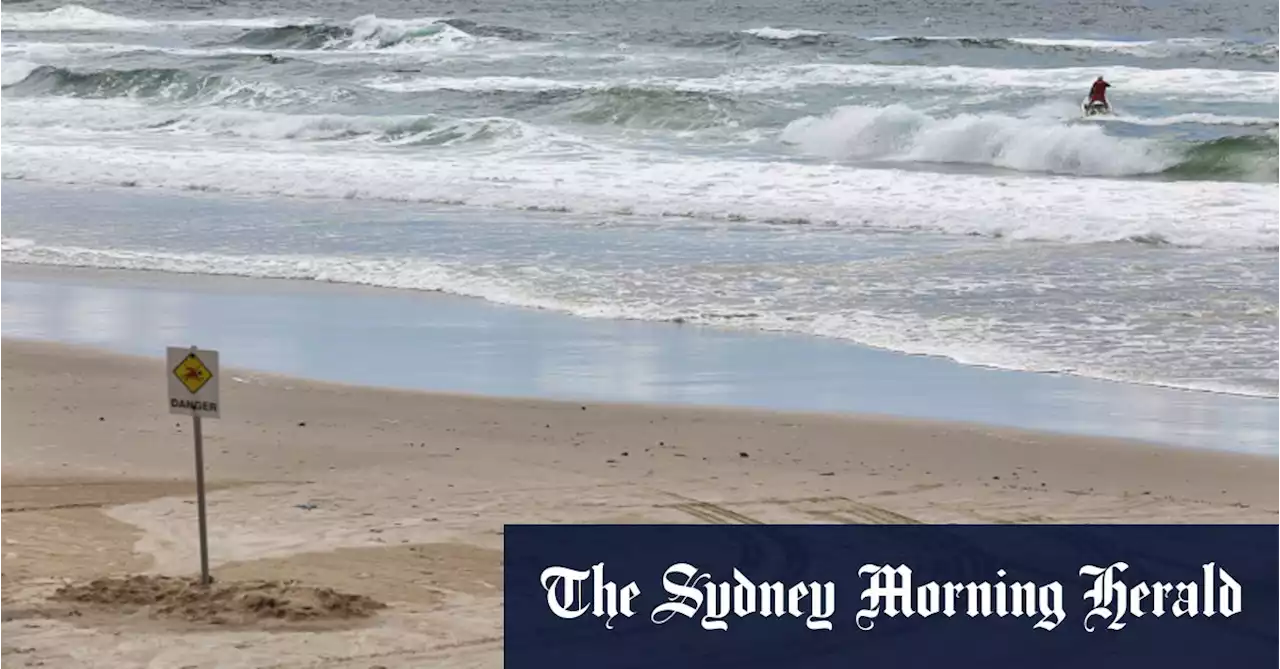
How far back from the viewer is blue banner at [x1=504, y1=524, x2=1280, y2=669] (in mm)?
6309

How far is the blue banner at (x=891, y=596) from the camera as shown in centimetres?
631

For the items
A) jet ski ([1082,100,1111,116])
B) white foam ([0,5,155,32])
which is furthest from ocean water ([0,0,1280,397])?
white foam ([0,5,155,32])

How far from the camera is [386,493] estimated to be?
8.52 metres

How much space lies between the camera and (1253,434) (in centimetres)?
982

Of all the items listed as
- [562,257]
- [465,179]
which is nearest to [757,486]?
[562,257]

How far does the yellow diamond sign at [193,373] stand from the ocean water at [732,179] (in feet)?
19.8

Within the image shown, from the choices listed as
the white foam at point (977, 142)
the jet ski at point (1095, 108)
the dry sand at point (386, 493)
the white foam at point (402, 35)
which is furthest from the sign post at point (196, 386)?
the white foam at point (402, 35)

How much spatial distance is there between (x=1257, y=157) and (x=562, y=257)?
1173 centimetres

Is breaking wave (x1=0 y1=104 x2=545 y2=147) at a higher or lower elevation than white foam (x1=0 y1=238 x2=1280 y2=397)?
higher

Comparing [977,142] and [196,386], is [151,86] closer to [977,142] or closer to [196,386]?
[977,142]

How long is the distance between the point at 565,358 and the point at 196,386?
5216 millimetres

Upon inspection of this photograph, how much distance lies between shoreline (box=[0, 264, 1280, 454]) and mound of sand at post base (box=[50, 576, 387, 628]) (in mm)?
3990

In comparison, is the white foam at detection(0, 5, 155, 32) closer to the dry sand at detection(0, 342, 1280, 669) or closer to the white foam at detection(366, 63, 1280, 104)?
the white foam at detection(366, 63, 1280, 104)

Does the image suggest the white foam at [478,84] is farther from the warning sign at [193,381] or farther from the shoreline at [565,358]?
the warning sign at [193,381]
